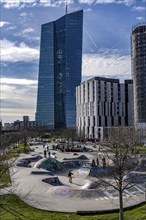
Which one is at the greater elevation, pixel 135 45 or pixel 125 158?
pixel 135 45

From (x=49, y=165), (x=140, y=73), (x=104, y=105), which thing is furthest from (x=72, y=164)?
(x=104, y=105)

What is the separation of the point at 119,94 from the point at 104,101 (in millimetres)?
9599

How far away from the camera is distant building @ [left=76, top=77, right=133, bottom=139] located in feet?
526

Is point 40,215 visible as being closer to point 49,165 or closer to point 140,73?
point 49,165

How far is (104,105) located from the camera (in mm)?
162250

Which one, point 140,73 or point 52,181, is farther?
point 140,73

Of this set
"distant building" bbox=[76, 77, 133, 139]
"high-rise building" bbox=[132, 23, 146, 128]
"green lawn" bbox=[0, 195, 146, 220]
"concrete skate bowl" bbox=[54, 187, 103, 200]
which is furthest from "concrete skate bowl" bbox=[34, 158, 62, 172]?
"distant building" bbox=[76, 77, 133, 139]

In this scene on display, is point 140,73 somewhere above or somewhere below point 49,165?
above

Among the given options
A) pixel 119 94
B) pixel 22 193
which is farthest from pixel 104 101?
pixel 22 193

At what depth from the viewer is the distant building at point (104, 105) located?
160m

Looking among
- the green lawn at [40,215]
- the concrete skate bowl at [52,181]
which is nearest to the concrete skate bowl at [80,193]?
the green lawn at [40,215]

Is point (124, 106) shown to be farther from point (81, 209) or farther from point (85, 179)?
point (81, 209)

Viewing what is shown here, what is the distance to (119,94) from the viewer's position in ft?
548

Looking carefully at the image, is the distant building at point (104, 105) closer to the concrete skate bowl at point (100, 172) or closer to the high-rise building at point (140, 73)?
the high-rise building at point (140, 73)
